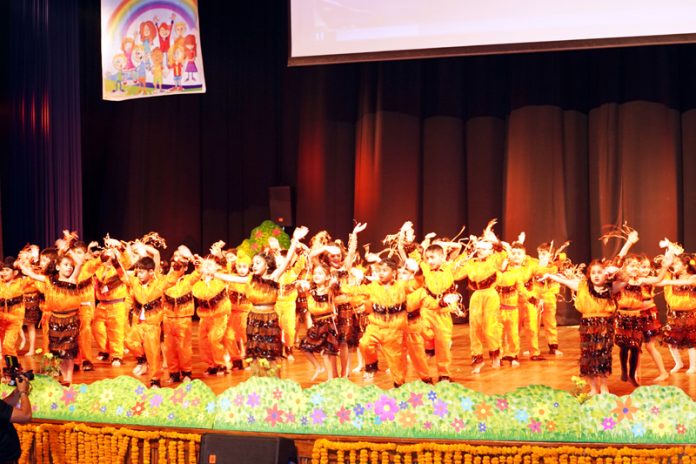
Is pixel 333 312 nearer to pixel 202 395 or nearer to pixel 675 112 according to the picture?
pixel 202 395

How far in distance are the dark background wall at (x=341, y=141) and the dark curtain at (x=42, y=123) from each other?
22 millimetres

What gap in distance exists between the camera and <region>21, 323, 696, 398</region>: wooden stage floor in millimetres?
7707

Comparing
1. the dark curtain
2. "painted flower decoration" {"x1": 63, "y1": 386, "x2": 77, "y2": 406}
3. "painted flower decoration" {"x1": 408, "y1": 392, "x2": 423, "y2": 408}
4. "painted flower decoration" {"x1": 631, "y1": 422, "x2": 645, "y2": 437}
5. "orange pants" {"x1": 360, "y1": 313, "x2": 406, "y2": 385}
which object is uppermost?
the dark curtain

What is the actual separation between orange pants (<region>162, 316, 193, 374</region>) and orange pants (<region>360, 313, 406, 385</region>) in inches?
71.1

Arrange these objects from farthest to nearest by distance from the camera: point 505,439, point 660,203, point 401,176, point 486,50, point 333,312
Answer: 1. point 401,176
2. point 660,203
3. point 486,50
4. point 333,312
5. point 505,439

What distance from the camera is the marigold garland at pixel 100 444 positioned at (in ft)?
17.9

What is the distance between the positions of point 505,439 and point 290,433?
1.24 metres

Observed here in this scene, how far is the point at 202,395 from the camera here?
18.6 feet

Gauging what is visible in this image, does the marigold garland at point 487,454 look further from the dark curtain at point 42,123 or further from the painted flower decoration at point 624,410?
the dark curtain at point 42,123

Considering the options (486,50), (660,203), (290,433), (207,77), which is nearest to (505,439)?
(290,433)

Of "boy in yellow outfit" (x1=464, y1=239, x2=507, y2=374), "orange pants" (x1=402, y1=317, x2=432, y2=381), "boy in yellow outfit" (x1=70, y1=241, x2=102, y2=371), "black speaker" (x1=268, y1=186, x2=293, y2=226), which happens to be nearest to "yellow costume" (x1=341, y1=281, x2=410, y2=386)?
"orange pants" (x1=402, y1=317, x2=432, y2=381)

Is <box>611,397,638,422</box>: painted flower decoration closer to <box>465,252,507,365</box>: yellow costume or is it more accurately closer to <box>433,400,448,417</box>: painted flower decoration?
<box>433,400,448,417</box>: painted flower decoration

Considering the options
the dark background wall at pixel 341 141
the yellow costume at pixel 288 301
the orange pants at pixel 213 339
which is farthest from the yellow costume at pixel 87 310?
the dark background wall at pixel 341 141

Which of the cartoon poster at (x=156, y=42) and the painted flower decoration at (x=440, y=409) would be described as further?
the cartoon poster at (x=156, y=42)
